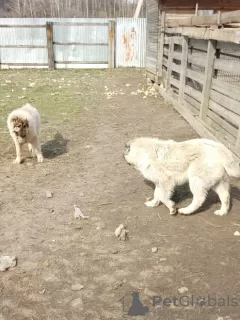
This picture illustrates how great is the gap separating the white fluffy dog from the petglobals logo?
12.5ft

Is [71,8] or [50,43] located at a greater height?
[71,8]

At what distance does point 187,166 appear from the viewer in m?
4.09

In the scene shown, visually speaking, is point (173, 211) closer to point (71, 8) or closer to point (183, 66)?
point (183, 66)

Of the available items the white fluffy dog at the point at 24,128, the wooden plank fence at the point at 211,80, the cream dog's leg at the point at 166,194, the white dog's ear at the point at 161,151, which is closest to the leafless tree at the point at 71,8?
the wooden plank fence at the point at 211,80

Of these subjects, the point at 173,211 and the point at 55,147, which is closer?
the point at 173,211

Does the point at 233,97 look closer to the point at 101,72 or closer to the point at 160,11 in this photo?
the point at 160,11

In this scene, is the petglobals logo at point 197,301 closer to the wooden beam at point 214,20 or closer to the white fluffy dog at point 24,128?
the white fluffy dog at point 24,128

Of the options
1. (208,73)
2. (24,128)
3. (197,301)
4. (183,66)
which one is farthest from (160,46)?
(197,301)

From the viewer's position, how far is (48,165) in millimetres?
6039

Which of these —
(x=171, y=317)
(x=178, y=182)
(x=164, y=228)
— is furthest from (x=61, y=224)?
(x=171, y=317)

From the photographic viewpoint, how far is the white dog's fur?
12.8 feet

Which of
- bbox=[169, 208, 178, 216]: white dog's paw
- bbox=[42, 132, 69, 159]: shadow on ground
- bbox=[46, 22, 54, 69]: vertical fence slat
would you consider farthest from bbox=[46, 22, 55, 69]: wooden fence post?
bbox=[169, 208, 178, 216]: white dog's paw

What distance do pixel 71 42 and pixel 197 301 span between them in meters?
17.4

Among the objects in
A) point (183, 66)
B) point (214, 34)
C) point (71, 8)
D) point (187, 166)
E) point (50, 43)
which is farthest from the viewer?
point (71, 8)
